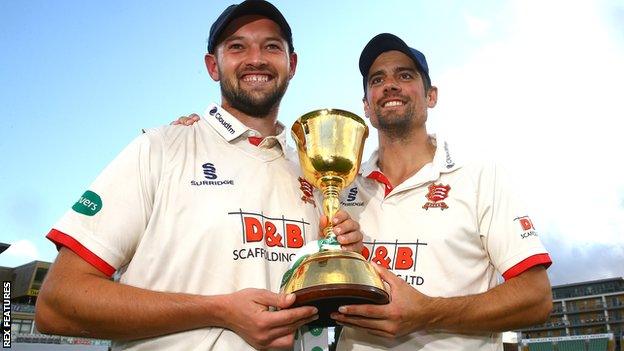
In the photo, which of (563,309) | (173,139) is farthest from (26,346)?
(563,309)

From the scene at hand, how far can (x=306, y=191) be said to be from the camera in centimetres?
290

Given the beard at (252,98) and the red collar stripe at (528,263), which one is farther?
the beard at (252,98)

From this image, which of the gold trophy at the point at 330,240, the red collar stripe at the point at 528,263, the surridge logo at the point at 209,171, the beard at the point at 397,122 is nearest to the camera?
the gold trophy at the point at 330,240

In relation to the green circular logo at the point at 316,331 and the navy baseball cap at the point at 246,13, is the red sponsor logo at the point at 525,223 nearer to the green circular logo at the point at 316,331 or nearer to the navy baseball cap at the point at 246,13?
the green circular logo at the point at 316,331

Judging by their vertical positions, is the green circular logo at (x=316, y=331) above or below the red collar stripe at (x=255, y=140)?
→ below

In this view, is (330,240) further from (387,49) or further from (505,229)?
(387,49)

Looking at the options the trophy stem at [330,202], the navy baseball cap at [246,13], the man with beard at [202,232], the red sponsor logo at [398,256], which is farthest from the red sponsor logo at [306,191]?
the navy baseball cap at [246,13]

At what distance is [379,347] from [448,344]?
0.37 meters

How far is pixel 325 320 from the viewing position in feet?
7.54

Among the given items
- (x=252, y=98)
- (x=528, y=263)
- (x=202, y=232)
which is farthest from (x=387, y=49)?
(x=202, y=232)

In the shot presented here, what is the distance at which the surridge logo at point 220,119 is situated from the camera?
9.33ft

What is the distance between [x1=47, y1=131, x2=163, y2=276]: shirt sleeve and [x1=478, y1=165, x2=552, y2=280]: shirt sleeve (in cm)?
185

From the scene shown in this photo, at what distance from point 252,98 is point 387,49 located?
123 cm

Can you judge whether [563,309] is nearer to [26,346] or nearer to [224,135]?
[26,346]
